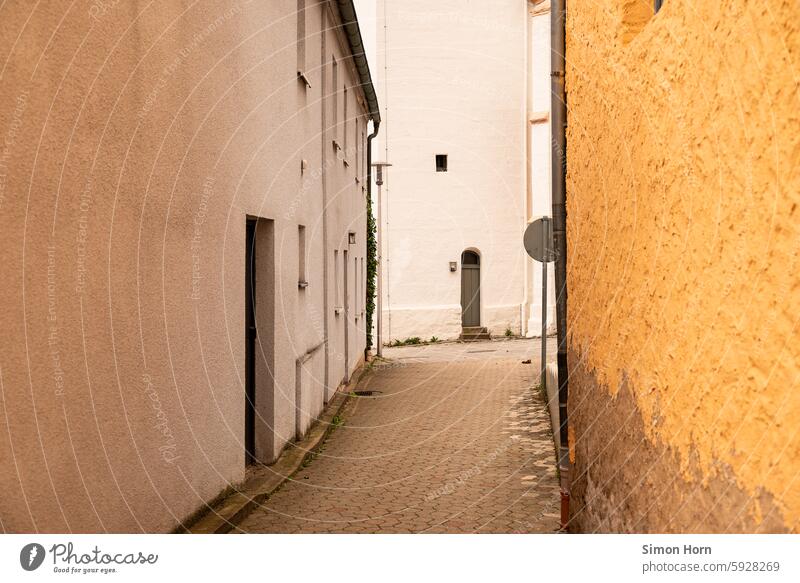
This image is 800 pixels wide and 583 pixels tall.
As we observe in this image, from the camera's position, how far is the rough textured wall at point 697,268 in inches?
96.3

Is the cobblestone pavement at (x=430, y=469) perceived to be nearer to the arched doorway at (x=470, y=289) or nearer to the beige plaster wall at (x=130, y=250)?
the beige plaster wall at (x=130, y=250)

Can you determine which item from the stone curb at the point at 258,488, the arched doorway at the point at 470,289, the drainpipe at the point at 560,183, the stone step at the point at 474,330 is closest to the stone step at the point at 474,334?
the stone step at the point at 474,330

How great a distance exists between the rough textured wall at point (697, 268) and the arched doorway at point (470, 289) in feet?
71.8

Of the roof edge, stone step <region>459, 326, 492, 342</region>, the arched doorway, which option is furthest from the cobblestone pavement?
the arched doorway

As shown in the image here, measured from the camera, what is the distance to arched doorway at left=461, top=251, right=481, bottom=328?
27391mm

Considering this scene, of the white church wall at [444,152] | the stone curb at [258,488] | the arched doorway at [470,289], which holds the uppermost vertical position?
the white church wall at [444,152]

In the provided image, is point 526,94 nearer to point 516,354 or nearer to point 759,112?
point 516,354

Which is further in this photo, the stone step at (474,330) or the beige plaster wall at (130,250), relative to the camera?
the stone step at (474,330)

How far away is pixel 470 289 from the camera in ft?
90.3

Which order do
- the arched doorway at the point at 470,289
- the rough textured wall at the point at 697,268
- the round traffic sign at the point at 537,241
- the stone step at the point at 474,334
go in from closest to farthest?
the rough textured wall at the point at 697,268
the round traffic sign at the point at 537,241
the stone step at the point at 474,334
the arched doorway at the point at 470,289

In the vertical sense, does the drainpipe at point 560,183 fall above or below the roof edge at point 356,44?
below

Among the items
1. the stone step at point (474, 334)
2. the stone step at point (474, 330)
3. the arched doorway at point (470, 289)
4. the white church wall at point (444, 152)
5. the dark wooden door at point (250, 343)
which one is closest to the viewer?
the dark wooden door at point (250, 343)

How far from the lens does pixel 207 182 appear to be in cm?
652

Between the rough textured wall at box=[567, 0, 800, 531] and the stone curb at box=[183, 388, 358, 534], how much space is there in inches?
104
